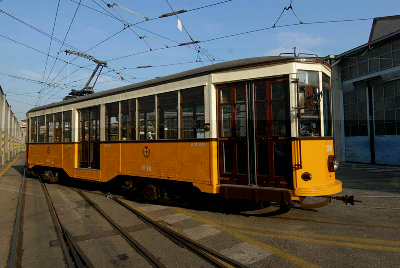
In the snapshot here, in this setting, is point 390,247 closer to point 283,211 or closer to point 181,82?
point 283,211

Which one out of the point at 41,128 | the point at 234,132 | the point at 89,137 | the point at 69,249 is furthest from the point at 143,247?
the point at 41,128

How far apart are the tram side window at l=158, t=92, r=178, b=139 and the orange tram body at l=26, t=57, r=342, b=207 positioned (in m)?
0.02

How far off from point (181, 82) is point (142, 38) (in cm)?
486

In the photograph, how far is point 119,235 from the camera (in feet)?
17.2

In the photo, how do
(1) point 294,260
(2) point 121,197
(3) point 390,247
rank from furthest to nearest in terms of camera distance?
(2) point 121,197, (3) point 390,247, (1) point 294,260

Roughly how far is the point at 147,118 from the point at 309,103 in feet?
13.5

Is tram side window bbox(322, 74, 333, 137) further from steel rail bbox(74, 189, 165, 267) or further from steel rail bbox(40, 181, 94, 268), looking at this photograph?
steel rail bbox(40, 181, 94, 268)

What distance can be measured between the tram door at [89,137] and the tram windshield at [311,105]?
6553 mm

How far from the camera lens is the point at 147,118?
758 cm

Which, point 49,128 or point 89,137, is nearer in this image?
point 89,137

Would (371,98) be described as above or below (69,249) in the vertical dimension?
above

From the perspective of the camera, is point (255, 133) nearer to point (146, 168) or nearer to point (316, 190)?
point (316, 190)

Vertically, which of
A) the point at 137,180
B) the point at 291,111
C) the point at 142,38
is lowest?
the point at 137,180

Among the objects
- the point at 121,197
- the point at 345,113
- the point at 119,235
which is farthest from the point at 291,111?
the point at 345,113
